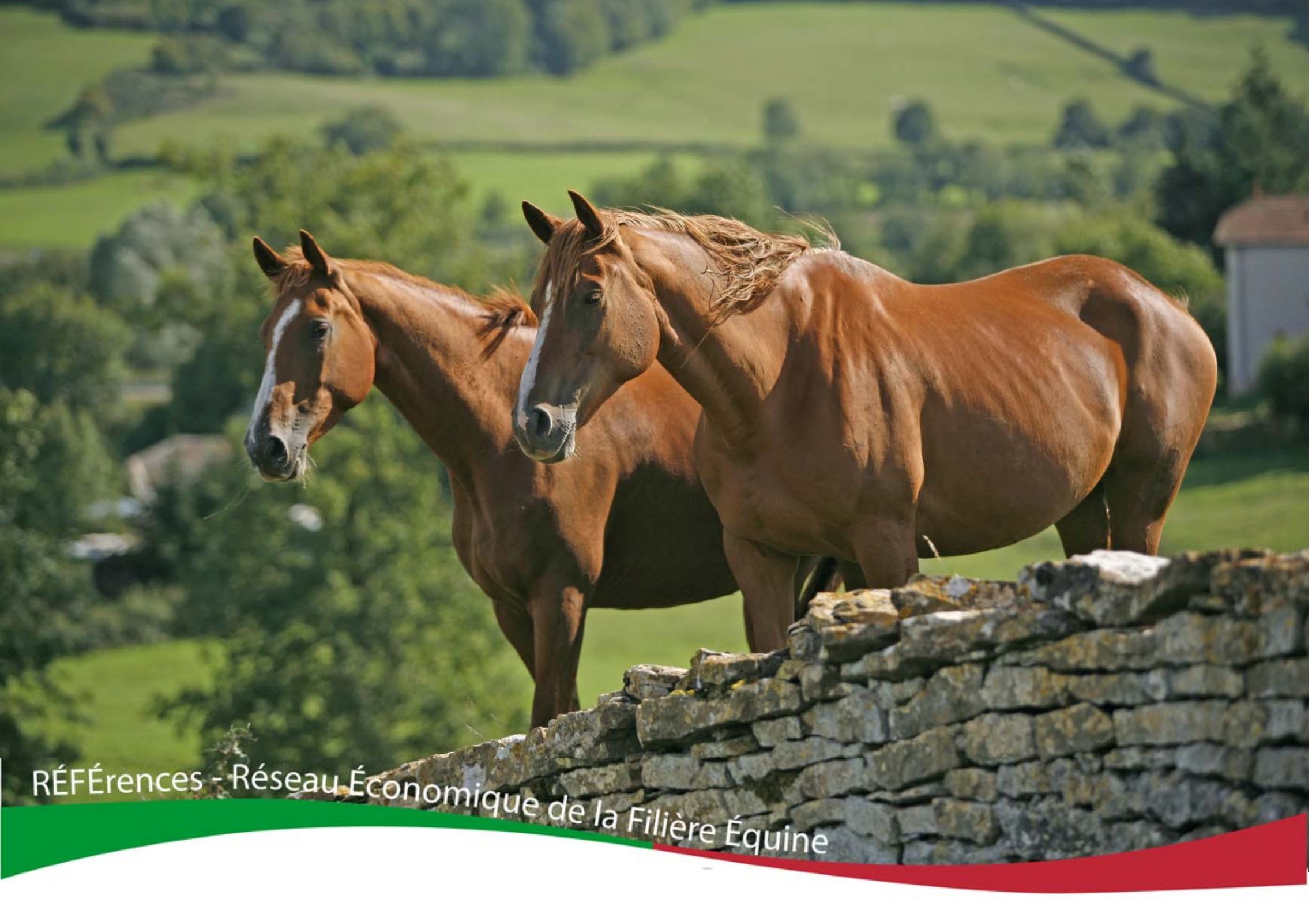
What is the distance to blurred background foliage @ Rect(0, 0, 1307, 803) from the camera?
3145 cm

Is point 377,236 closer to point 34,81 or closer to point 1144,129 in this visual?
point 34,81

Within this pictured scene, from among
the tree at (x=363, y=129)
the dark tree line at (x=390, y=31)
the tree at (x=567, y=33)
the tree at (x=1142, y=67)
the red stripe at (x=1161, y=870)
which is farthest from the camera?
the tree at (x=567, y=33)

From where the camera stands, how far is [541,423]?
6.43 m

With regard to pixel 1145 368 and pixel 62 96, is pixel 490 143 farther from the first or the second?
pixel 1145 368

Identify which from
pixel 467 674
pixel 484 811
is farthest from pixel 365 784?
pixel 467 674

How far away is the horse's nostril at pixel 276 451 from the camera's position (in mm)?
7758

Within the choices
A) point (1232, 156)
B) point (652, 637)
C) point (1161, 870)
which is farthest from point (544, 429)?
point (1232, 156)

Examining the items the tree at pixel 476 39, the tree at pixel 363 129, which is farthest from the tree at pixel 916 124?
Result: the tree at pixel 363 129

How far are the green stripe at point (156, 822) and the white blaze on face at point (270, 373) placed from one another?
172cm

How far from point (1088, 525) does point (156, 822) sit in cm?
469

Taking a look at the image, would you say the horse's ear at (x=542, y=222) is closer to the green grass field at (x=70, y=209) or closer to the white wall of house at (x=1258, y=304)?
the white wall of house at (x=1258, y=304)

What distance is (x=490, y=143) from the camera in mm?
82188

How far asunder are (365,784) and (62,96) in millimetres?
63394

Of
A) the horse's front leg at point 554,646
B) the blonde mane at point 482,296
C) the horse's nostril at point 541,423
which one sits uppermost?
the horse's nostril at point 541,423
